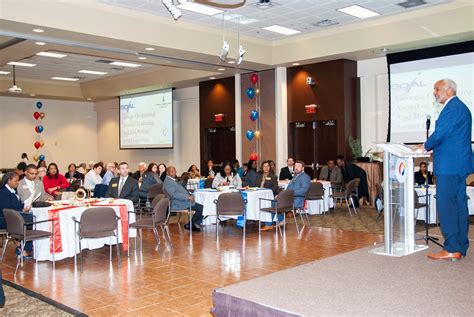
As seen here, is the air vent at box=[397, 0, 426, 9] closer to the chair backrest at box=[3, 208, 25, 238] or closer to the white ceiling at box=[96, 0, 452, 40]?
the white ceiling at box=[96, 0, 452, 40]

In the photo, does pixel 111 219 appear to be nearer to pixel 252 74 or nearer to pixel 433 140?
pixel 433 140

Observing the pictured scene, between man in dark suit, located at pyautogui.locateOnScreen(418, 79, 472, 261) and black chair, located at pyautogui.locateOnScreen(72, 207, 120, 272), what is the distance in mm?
3867

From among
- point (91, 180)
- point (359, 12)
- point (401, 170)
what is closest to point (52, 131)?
point (91, 180)

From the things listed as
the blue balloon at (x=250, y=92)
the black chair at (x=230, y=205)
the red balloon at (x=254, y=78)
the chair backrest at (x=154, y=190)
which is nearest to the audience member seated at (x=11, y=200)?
the black chair at (x=230, y=205)

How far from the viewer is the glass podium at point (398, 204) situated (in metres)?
4.83

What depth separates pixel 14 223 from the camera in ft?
19.5

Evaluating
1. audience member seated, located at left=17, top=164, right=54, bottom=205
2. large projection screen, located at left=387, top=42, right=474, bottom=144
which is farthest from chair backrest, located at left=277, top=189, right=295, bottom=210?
large projection screen, located at left=387, top=42, right=474, bottom=144

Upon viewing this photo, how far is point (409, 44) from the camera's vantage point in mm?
10766

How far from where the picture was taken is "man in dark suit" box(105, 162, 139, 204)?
26.3 ft

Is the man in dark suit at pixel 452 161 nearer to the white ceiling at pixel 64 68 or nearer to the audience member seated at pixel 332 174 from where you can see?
the audience member seated at pixel 332 174

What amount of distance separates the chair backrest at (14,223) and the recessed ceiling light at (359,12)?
7438 mm

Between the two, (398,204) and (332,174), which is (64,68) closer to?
(332,174)

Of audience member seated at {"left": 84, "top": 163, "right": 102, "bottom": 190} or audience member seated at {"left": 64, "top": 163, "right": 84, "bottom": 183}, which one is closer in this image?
audience member seated at {"left": 84, "top": 163, "right": 102, "bottom": 190}

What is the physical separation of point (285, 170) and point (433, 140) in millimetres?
7404
